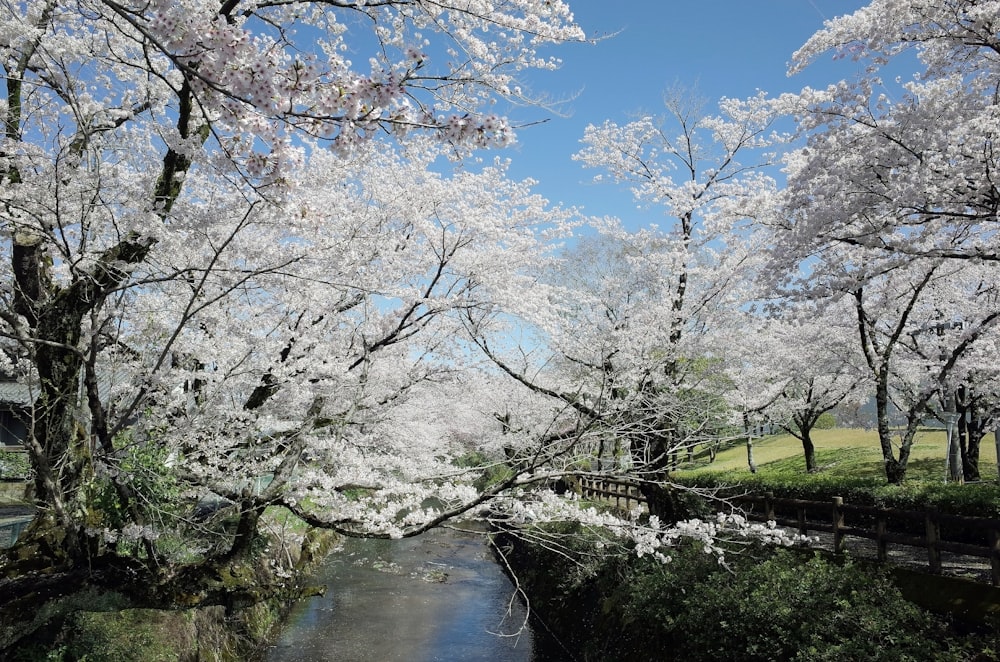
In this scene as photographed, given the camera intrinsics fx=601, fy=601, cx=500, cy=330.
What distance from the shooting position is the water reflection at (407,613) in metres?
11.0

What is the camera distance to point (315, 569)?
16266 mm

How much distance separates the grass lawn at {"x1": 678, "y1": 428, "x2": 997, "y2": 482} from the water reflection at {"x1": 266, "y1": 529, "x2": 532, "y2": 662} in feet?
27.9

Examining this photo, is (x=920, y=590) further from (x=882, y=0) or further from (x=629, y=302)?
(x=629, y=302)

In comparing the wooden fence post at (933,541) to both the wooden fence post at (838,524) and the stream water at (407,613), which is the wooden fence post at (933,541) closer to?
Result: the wooden fence post at (838,524)

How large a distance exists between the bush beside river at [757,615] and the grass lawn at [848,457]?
1070 centimetres

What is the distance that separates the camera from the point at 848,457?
2983 centimetres

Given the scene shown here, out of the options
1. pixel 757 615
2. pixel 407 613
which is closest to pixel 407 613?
pixel 407 613

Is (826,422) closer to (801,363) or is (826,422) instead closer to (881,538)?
(801,363)

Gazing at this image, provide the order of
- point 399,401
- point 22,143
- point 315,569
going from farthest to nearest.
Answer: point 315,569 < point 399,401 < point 22,143

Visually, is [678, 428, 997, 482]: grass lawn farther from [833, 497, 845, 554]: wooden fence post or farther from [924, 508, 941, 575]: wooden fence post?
[924, 508, 941, 575]: wooden fence post

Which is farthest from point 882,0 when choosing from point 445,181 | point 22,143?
point 22,143

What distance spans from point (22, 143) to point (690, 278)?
11.7m

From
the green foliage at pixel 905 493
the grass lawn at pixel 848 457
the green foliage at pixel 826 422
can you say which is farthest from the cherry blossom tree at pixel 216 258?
the green foliage at pixel 826 422

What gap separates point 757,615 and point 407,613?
853 cm
